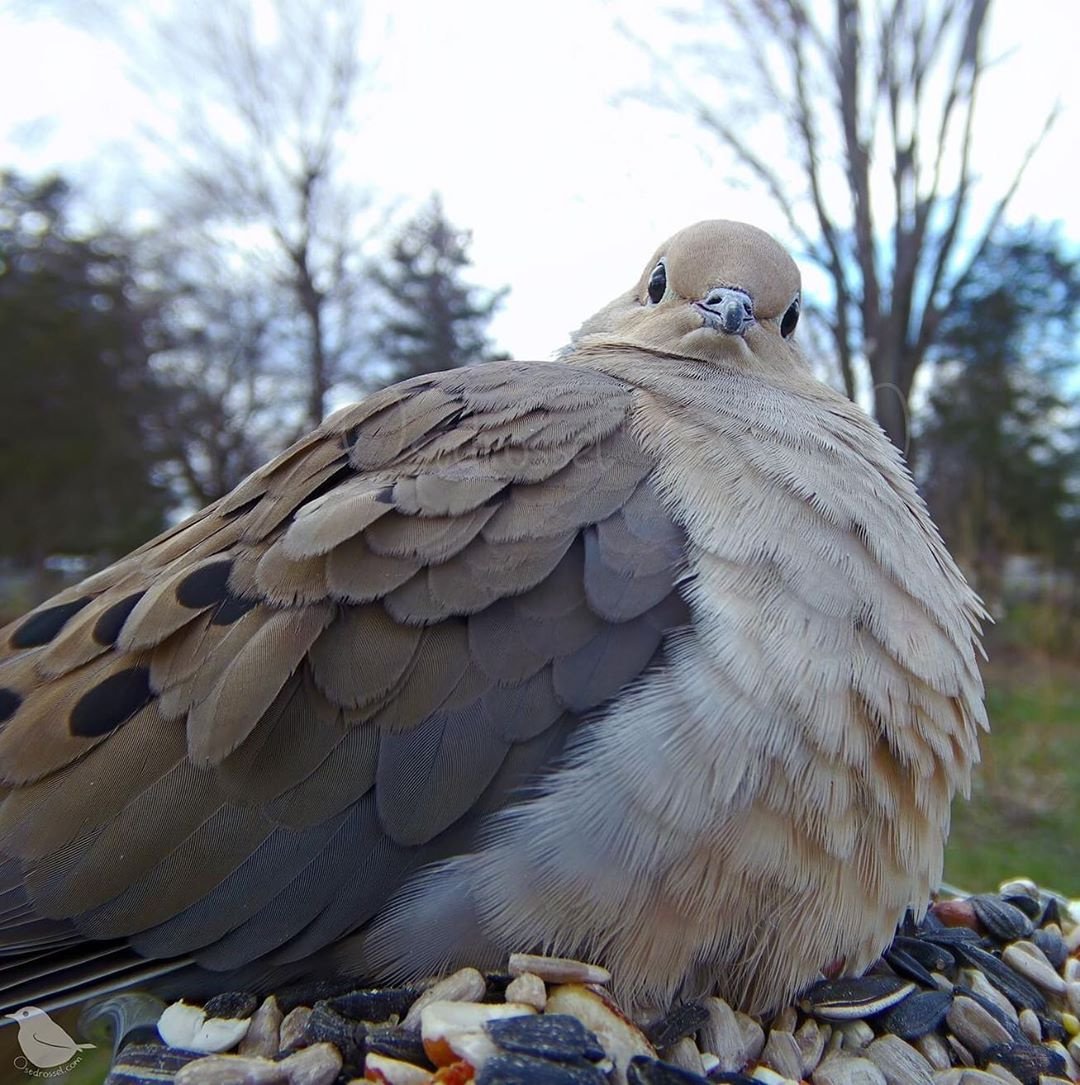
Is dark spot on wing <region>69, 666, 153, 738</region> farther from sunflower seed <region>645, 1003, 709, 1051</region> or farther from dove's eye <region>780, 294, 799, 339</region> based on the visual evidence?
dove's eye <region>780, 294, 799, 339</region>

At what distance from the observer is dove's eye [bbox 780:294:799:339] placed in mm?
2466

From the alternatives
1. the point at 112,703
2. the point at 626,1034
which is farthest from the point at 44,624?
the point at 626,1034

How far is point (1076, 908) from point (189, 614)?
2.33 meters

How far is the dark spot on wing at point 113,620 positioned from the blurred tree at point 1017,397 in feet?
38.3

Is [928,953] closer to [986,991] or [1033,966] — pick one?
[986,991]

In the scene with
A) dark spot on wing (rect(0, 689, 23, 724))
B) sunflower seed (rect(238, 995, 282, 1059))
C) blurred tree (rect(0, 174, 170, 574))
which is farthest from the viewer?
blurred tree (rect(0, 174, 170, 574))

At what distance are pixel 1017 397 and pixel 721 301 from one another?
15104 millimetres

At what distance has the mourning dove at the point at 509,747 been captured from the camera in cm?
137

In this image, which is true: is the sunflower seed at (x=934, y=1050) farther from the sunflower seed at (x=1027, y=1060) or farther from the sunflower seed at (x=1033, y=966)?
the sunflower seed at (x=1033, y=966)

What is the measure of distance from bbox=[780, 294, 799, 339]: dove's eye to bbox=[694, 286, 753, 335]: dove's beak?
0.22 m

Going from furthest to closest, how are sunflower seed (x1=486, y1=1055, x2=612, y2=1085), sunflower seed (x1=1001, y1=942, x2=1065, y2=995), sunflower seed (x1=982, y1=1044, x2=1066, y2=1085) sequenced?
sunflower seed (x1=1001, y1=942, x2=1065, y2=995), sunflower seed (x1=982, y1=1044, x2=1066, y2=1085), sunflower seed (x1=486, y1=1055, x2=612, y2=1085)

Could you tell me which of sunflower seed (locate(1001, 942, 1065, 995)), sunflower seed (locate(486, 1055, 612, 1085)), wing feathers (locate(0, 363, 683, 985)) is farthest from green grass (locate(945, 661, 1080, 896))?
sunflower seed (locate(486, 1055, 612, 1085))

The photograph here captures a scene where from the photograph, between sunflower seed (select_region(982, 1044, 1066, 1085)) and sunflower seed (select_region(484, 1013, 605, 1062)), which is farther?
sunflower seed (select_region(982, 1044, 1066, 1085))

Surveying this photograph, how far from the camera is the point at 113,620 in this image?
169 cm
